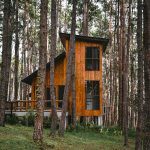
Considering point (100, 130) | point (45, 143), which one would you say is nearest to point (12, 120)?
point (100, 130)

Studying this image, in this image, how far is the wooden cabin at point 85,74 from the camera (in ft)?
96.9

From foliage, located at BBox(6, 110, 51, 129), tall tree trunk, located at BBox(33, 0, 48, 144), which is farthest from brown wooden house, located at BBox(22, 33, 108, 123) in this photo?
tall tree trunk, located at BBox(33, 0, 48, 144)

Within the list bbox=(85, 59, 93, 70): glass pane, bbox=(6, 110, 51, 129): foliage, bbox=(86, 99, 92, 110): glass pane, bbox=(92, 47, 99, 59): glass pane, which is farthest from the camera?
bbox=(92, 47, 99, 59): glass pane

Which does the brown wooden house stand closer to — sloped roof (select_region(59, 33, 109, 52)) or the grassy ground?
sloped roof (select_region(59, 33, 109, 52))

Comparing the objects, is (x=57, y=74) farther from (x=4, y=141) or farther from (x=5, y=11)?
(x=4, y=141)

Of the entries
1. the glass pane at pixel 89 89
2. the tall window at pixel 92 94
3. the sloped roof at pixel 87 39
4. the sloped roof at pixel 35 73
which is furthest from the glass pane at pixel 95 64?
the sloped roof at pixel 35 73

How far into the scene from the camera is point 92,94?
29.9 metres

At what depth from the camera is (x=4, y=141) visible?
46.4 ft

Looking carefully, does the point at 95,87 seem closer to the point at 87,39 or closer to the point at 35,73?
the point at 87,39

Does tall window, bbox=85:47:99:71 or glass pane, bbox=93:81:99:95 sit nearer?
glass pane, bbox=93:81:99:95

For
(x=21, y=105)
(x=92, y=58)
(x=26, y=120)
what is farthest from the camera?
(x=92, y=58)

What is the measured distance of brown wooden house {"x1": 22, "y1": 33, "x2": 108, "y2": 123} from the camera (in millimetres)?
29531

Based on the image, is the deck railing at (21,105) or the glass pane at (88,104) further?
the glass pane at (88,104)

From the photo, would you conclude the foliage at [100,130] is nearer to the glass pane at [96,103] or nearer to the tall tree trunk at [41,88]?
the glass pane at [96,103]
